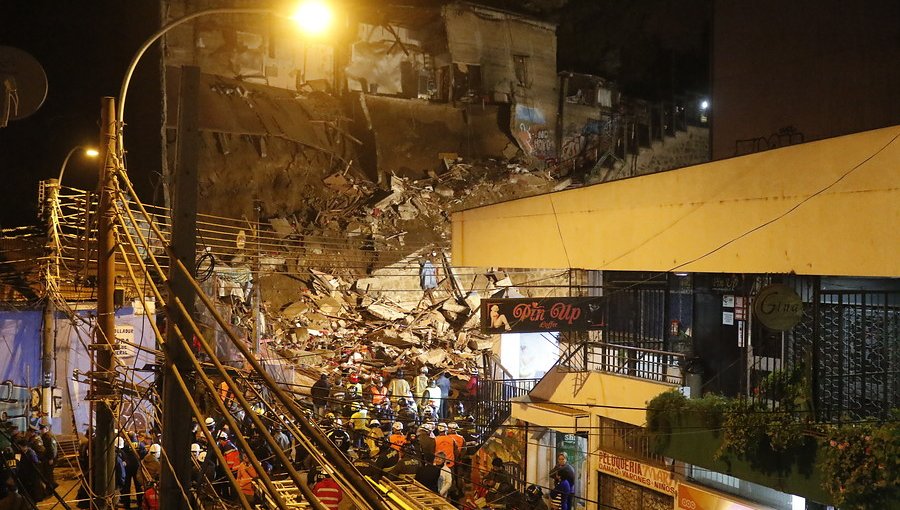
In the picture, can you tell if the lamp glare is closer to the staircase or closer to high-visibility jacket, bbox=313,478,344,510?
high-visibility jacket, bbox=313,478,344,510

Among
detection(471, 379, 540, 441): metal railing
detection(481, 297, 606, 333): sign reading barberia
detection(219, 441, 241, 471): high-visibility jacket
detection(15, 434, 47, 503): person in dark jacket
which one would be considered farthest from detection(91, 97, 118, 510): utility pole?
detection(471, 379, 540, 441): metal railing

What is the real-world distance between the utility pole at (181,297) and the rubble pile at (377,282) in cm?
1777

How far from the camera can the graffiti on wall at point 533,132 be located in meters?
40.2

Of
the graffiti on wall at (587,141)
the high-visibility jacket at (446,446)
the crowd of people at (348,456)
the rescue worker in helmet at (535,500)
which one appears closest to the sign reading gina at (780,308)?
the crowd of people at (348,456)

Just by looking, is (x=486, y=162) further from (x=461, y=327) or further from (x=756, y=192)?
(x=756, y=192)

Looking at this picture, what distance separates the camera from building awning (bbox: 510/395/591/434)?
49.3 ft

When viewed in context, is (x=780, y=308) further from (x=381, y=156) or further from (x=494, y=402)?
(x=381, y=156)

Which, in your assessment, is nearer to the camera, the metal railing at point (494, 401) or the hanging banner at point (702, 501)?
the hanging banner at point (702, 501)

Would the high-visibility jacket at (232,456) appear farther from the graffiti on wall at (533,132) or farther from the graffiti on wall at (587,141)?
the graffiti on wall at (587,141)

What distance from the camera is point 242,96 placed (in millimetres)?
32938

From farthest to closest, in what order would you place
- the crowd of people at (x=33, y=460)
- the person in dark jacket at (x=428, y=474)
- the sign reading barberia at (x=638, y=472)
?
1. the person in dark jacket at (x=428, y=474)
2. the sign reading barberia at (x=638, y=472)
3. the crowd of people at (x=33, y=460)

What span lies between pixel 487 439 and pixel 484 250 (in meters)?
4.78

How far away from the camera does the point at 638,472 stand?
13727 mm

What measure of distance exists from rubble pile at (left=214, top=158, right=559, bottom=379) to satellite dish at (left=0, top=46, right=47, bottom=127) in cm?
1571
